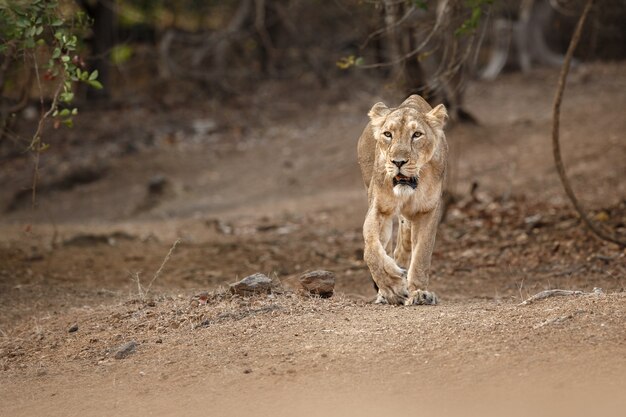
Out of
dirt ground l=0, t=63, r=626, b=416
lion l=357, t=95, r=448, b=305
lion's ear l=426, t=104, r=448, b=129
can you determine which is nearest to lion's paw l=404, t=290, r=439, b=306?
lion l=357, t=95, r=448, b=305

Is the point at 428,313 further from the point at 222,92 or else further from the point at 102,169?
the point at 222,92

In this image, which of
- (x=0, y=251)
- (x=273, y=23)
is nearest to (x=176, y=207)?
(x=0, y=251)

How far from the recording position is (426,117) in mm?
8047

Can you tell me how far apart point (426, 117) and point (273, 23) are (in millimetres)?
16994

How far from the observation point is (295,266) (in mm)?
11742

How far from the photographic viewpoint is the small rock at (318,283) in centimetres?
817

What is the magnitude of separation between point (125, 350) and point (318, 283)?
175cm

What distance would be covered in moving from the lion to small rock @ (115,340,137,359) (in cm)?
188

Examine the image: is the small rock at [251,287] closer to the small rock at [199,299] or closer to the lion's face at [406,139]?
the small rock at [199,299]

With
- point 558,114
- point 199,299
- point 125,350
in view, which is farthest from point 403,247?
point 125,350

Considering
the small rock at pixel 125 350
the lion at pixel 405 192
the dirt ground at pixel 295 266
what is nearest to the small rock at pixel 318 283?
the dirt ground at pixel 295 266

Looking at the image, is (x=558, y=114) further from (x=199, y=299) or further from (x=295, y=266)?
(x=199, y=299)

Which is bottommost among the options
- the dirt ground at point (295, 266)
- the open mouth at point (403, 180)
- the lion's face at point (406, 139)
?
the dirt ground at point (295, 266)

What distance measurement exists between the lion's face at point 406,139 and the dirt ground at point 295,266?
0.99m
